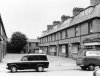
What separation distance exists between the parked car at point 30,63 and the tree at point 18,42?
54919 millimetres

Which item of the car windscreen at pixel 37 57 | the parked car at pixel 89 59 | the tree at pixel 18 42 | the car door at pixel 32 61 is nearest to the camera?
the car door at pixel 32 61

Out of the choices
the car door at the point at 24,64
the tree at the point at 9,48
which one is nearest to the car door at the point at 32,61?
the car door at the point at 24,64

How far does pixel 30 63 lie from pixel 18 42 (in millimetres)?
55482

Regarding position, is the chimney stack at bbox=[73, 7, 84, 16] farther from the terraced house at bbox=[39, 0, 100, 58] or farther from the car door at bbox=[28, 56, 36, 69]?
the car door at bbox=[28, 56, 36, 69]

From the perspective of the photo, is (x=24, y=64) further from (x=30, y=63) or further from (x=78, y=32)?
(x=78, y=32)

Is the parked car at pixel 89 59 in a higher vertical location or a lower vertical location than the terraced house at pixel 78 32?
lower

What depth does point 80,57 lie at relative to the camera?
21.2 meters

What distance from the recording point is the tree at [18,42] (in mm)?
74250

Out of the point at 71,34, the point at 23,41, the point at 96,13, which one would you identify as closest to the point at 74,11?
the point at 71,34

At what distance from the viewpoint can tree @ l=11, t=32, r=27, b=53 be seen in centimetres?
7425

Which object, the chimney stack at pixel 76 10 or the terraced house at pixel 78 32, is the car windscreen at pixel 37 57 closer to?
the terraced house at pixel 78 32

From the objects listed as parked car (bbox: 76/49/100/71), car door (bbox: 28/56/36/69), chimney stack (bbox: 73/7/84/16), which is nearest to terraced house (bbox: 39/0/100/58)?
chimney stack (bbox: 73/7/84/16)

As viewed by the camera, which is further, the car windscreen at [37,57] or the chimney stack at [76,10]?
the chimney stack at [76,10]

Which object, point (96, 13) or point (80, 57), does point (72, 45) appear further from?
point (80, 57)
